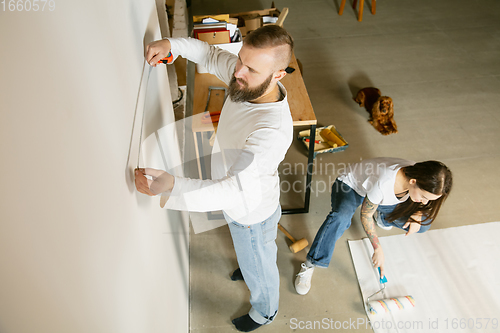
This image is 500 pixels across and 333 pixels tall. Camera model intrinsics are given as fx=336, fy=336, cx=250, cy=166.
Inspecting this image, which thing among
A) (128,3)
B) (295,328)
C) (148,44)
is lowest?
(295,328)

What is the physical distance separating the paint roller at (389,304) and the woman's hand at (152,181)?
1.57 metres

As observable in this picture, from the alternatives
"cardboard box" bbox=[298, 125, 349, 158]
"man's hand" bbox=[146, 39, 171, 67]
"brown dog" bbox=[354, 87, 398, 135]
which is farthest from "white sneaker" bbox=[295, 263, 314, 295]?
"brown dog" bbox=[354, 87, 398, 135]

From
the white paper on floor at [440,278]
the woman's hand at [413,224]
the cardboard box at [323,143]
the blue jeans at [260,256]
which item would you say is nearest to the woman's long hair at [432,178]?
the woman's hand at [413,224]

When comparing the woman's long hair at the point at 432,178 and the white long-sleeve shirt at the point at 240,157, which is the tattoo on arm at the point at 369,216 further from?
the white long-sleeve shirt at the point at 240,157

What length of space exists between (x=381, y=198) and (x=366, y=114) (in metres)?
1.74

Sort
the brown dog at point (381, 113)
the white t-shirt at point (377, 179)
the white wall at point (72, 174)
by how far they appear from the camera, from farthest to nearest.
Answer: the brown dog at point (381, 113), the white t-shirt at point (377, 179), the white wall at point (72, 174)

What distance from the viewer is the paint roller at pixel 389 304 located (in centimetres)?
197

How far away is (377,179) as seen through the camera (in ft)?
5.92

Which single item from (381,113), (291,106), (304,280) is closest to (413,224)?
(304,280)

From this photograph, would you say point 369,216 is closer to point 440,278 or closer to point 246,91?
point 440,278

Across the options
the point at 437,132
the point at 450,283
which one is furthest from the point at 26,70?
the point at 437,132

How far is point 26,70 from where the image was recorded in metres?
0.47

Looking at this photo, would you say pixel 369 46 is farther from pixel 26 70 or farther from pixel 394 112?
pixel 26 70

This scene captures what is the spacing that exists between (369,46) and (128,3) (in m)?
3.80
